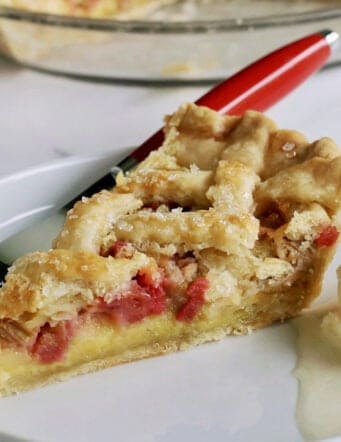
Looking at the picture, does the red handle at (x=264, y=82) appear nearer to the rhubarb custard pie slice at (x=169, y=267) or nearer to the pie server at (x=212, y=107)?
the pie server at (x=212, y=107)

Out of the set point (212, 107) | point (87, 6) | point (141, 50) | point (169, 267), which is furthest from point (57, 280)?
point (87, 6)

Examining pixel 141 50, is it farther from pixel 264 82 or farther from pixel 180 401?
pixel 180 401

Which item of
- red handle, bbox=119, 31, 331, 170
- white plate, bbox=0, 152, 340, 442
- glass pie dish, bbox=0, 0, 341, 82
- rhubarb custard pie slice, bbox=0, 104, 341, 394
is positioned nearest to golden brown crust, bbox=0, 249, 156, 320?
rhubarb custard pie slice, bbox=0, 104, 341, 394

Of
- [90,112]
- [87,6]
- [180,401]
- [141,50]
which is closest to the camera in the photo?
[180,401]

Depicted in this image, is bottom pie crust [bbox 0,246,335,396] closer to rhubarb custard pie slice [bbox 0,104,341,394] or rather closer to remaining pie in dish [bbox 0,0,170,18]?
rhubarb custard pie slice [bbox 0,104,341,394]

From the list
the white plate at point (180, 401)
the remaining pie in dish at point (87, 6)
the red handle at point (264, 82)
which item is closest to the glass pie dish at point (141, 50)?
the remaining pie in dish at point (87, 6)

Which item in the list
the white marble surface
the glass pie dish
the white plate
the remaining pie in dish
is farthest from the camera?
the remaining pie in dish
